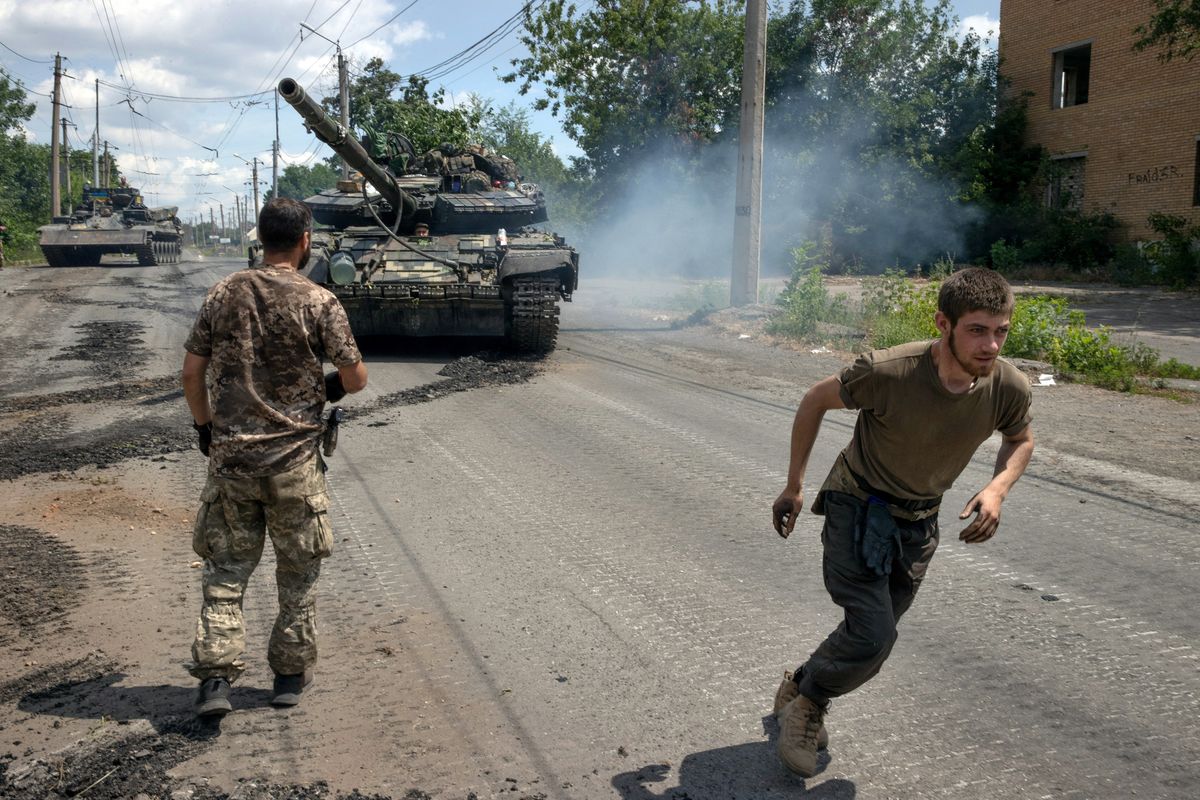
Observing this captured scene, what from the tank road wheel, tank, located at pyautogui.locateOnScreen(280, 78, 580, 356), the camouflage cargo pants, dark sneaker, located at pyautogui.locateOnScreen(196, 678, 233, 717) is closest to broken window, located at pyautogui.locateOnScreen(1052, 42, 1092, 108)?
tank, located at pyautogui.locateOnScreen(280, 78, 580, 356)

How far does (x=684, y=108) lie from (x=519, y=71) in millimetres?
5647

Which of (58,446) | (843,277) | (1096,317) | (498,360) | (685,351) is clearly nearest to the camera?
(58,446)

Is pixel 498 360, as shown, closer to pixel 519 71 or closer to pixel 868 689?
pixel 868 689

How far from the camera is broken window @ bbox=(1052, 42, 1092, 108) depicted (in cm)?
2883

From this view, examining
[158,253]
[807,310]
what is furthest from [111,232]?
[807,310]

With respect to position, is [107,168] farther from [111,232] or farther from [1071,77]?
[1071,77]

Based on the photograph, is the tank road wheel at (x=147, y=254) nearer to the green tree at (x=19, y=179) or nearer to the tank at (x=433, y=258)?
the green tree at (x=19, y=179)

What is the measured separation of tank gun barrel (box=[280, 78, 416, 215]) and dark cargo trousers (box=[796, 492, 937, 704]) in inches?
295

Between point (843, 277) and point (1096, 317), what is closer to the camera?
point (1096, 317)

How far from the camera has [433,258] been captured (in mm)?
12828

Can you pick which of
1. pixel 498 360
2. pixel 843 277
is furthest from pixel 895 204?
pixel 498 360

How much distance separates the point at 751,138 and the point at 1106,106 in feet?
48.7

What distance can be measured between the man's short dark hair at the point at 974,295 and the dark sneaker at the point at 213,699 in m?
2.46

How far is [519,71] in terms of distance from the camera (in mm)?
33656
